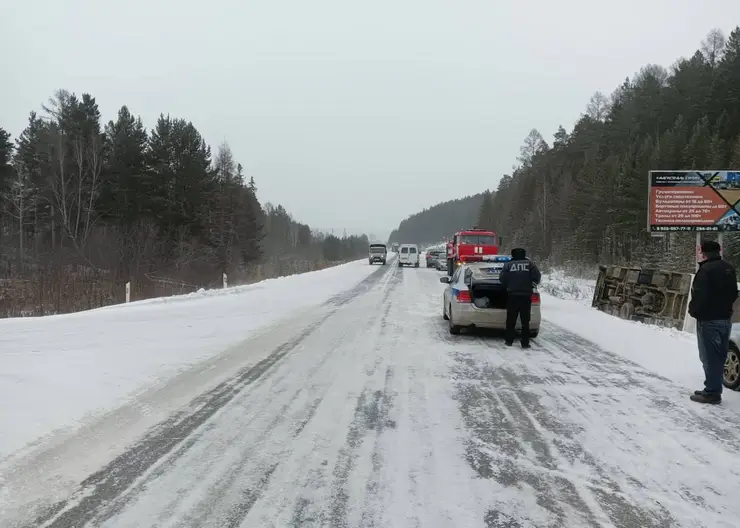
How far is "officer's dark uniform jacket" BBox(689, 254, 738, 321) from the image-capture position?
5.88 meters

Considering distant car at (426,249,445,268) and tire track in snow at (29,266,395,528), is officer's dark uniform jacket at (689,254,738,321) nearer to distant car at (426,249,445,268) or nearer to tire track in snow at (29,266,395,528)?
tire track in snow at (29,266,395,528)

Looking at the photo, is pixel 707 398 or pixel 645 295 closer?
pixel 707 398

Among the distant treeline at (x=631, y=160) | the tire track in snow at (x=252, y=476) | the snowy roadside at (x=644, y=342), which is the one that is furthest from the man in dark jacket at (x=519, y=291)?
the distant treeline at (x=631, y=160)

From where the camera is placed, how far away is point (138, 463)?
414cm

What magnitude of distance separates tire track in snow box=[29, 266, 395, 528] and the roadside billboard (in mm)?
11517

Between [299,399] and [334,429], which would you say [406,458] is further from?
[299,399]

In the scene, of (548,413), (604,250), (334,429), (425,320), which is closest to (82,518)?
(334,429)

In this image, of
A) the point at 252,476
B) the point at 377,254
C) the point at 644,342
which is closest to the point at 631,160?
the point at 377,254

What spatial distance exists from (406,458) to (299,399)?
207 cm

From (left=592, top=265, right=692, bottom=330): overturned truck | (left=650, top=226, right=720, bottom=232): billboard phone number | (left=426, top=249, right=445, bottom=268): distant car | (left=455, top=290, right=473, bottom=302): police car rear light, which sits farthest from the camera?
(left=426, top=249, right=445, bottom=268): distant car

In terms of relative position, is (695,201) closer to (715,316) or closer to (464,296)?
(464,296)

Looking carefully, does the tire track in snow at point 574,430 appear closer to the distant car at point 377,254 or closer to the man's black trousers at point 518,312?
the man's black trousers at point 518,312

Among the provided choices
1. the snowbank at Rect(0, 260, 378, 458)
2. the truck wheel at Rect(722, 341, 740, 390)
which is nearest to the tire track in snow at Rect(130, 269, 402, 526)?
the snowbank at Rect(0, 260, 378, 458)

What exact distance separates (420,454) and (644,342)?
7.54m
